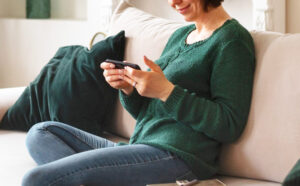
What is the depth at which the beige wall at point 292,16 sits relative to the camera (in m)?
2.21

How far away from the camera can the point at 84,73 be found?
2.07 metres

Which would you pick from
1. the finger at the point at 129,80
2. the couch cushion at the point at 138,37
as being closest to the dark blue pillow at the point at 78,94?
the couch cushion at the point at 138,37

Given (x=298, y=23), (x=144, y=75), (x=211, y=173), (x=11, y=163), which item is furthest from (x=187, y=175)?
(x=298, y=23)

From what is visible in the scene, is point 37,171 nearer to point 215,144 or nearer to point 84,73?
point 215,144

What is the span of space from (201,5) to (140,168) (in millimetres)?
513

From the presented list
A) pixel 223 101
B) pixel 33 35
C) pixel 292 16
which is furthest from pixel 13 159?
pixel 33 35

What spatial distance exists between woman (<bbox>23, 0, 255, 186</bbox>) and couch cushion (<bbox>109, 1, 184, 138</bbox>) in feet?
0.98

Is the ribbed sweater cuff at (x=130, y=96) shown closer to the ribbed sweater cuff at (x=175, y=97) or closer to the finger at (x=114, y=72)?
the finger at (x=114, y=72)

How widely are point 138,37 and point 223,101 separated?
66cm

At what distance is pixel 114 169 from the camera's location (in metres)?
1.45

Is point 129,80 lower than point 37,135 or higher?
higher

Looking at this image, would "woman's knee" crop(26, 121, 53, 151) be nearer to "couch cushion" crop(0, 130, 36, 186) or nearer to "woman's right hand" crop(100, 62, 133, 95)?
"couch cushion" crop(0, 130, 36, 186)

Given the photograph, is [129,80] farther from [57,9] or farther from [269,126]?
[57,9]

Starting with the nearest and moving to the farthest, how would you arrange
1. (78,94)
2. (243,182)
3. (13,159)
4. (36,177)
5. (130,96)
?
(36,177) < (243,182) < (130,96) < (13,159) < (78,94)
